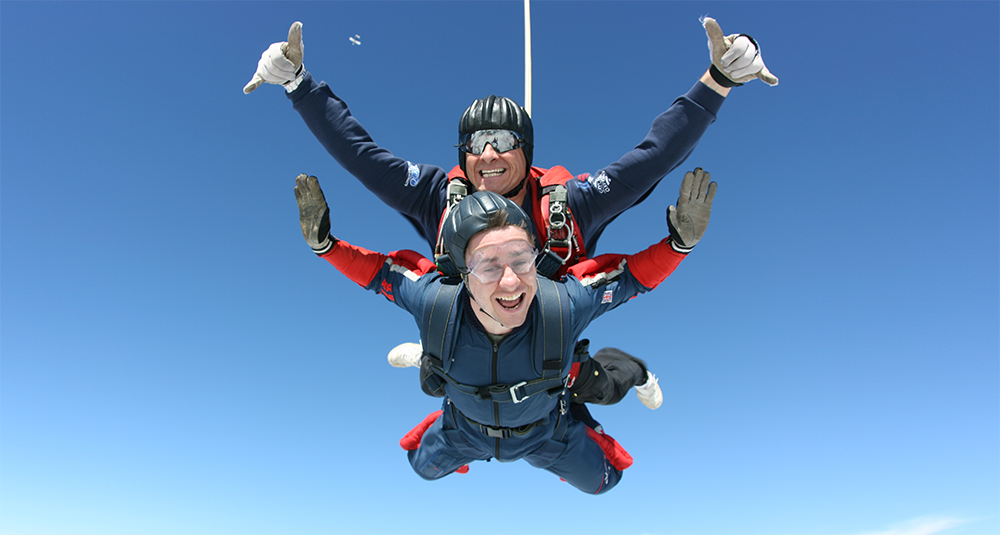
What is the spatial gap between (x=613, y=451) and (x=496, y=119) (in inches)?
92.7

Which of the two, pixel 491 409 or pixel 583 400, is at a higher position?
pixel 583 400

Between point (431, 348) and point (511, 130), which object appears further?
point (511, 130)

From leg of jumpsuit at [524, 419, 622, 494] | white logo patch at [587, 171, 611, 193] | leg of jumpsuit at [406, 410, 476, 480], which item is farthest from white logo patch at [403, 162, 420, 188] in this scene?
leg of jumpsuit at [524, 419, 622, 494]

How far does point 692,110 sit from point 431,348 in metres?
2.06

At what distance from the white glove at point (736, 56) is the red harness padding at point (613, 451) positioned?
2412mm

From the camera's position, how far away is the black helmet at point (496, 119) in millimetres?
3551

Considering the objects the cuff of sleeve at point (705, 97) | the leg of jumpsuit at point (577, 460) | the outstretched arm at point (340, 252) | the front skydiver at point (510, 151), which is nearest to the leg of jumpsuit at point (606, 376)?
the front skydiver at point (510, 151)

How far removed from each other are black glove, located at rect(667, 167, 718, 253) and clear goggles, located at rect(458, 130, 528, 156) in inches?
41.5

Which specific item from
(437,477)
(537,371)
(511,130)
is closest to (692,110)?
(511,130)

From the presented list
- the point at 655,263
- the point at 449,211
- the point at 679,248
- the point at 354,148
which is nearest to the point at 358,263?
the point at 449,211

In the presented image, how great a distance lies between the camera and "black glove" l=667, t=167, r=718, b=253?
298 centimetres

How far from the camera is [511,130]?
3561mm

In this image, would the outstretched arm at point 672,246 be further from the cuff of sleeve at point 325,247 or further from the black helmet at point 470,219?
the cuff of sleeve at point 325,247

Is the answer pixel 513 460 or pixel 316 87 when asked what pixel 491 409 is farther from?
pixel 316 87
